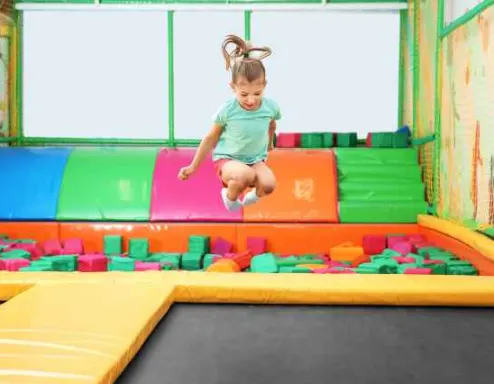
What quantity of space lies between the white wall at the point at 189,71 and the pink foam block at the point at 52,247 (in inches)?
62.6

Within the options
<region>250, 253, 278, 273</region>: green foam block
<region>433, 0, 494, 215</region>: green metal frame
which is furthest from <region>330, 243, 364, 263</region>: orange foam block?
<region>433, 0, 494, 215</region>: green metal frame

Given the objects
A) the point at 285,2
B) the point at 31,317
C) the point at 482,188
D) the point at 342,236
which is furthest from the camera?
the point at 285,2

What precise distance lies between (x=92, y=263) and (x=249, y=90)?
8.09 feet

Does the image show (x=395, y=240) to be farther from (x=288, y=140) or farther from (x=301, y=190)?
(x=288, y=140)

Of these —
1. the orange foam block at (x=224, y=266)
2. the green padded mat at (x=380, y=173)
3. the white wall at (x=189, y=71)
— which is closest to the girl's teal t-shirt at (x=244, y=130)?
the orange foam block at (x=224, y=266)

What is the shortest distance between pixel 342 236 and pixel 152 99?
8.26 feet

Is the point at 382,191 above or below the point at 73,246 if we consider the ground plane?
above

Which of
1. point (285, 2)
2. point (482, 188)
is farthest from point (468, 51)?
point (285, 2)

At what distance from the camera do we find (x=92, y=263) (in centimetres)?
447

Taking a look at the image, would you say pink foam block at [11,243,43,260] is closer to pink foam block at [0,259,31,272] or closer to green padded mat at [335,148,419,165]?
pink foam block at [0,259,31,272]

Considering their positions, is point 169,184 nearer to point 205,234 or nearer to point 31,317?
point 205,234

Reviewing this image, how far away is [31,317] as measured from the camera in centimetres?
226

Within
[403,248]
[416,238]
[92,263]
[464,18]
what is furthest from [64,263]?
[464,18]

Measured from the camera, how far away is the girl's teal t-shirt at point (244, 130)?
2.72 metres
